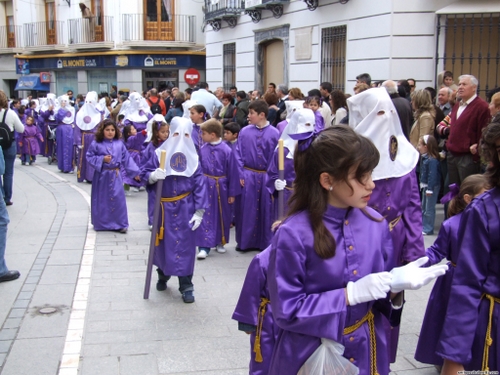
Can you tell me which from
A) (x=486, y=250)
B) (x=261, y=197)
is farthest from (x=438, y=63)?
(x=486, y=250)

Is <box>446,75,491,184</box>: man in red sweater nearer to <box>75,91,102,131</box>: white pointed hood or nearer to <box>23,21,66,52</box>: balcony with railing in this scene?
<box>75,91,102,131</box>: white pointed hood

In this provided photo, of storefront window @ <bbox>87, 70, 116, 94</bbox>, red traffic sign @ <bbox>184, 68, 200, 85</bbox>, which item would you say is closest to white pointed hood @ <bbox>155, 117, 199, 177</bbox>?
red traffic sign @ <bbox>184, 68, 200, 85</bbox>

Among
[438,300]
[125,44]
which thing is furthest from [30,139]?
[438,300]

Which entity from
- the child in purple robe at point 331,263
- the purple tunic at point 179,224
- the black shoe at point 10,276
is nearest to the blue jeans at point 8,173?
the black shoe at point 10,276

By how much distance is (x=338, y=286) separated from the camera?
8.44ft

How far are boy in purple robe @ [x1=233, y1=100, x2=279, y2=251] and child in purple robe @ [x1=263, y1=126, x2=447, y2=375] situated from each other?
5.34 metres

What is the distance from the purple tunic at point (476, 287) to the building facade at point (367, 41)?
32.3 feet

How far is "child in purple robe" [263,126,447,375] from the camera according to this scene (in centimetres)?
246

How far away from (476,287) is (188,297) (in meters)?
3.66

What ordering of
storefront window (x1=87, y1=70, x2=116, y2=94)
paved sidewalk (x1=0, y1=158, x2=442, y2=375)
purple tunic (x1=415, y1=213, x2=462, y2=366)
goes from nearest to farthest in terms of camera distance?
purple tunic (x1=415, y1=213, x2=462, y2=366) < paved sidewalk (x1=0, y1=158, x2=442, y2=375) < storefront window (x1=87, y1=70, x2=116, y2=94)

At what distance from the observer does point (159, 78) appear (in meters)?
32.5

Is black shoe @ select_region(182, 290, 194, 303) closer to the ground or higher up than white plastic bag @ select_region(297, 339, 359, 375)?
closer to the ground

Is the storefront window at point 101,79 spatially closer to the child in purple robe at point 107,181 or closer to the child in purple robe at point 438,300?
the child in purple robe at point 107,181

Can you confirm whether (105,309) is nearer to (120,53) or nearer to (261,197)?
(261,197)
